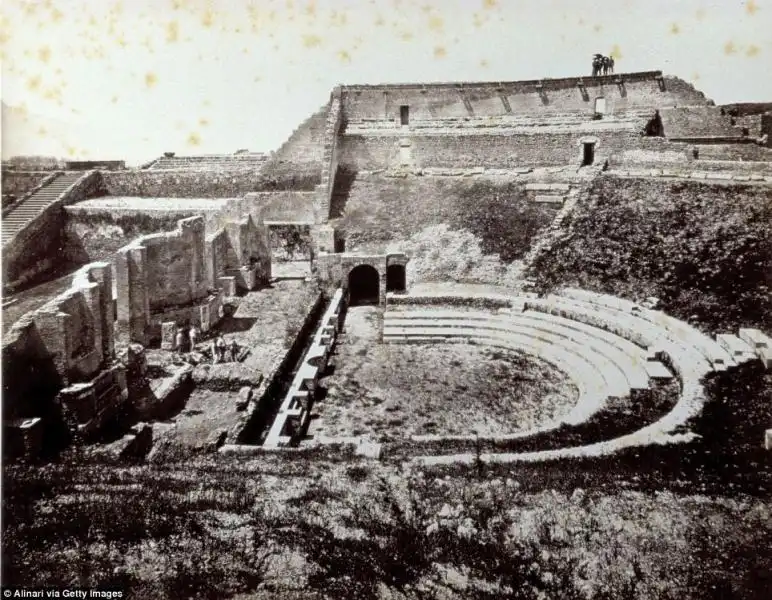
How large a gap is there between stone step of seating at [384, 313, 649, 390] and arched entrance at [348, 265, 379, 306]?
14.7 feet

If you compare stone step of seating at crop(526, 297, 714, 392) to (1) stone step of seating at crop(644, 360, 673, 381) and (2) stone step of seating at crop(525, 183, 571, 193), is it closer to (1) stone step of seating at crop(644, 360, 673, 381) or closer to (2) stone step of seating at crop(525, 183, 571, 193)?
(1) stone step of seating at crop(644, 360, 673, 381)

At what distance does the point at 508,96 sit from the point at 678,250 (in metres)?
14.5

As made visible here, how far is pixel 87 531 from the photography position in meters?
7.96

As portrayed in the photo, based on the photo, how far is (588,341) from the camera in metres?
17.0

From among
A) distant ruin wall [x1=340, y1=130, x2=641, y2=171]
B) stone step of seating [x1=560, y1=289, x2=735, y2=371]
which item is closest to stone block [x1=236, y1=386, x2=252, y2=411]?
stone step of seating [x1=560, y1=289, x2=735, y2=371]

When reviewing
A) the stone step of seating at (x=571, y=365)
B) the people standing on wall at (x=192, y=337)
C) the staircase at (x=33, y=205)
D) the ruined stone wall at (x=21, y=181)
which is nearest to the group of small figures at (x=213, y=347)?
the people standing on wall at (x=192, y=337)

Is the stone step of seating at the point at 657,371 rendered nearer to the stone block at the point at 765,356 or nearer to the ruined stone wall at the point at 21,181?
the stone block at the point at 765,356

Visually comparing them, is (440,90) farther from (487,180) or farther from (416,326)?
(416,326)

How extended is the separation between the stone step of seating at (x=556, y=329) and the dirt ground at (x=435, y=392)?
1.08m

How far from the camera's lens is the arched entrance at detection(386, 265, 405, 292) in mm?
23788

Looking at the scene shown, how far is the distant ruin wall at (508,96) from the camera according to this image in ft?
93.6

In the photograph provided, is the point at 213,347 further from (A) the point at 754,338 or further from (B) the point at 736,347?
(A) the point at 754,338

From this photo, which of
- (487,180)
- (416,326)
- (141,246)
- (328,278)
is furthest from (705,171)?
(141,246)

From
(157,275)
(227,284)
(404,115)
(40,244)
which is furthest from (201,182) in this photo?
(157,275)
